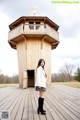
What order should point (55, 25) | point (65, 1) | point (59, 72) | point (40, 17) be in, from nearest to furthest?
1. point (65, 1)
2. point (40, 17)
3. point (55, 25)
4. point (59, 72)

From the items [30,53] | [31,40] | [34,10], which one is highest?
[34,10]

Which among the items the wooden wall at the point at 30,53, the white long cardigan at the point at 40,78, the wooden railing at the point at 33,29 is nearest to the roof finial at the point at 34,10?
the wooden railing at the point at 33,29

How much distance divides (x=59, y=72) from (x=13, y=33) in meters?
42.1

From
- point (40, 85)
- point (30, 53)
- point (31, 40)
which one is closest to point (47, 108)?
point (40, 85)

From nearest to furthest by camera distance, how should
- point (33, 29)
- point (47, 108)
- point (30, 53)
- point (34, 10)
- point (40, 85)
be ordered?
point (40, 85), point (47, 108), point (33, 29), point (30, 53), point (34, 10)

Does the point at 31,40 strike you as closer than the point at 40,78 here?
No

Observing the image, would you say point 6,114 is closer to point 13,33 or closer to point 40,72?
point 40,72

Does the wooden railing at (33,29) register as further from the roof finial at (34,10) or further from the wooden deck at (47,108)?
the wooden deck at (47,108)

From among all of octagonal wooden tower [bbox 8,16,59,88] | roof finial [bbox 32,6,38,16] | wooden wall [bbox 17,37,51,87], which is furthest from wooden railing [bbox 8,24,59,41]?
roof finial [bbox 32,6,38,16]

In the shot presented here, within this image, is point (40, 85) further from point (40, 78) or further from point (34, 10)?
point (34, 10)

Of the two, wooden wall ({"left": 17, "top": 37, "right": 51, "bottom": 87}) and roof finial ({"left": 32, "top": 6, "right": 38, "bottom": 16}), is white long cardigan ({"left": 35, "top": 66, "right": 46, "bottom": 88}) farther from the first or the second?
roof finial ({"left": 32, "top": 6, "right": 38, "bottom": 16})

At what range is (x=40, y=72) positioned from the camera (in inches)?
169

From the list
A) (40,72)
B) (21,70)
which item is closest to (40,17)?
(21,70)

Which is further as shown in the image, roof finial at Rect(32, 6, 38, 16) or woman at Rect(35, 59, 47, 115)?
roof finial at Rect(32, 6, 38, 16)
